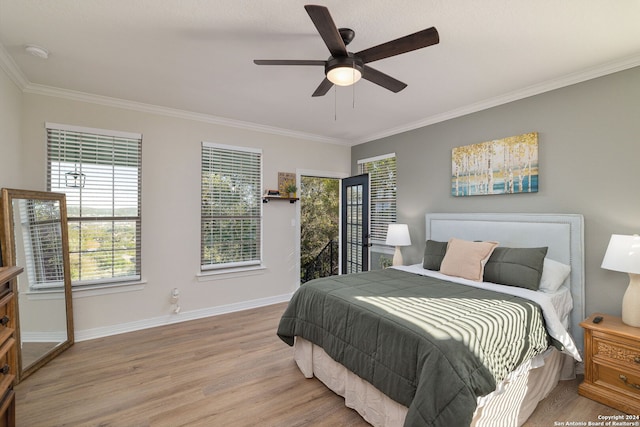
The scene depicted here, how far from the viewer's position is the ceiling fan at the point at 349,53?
156cm

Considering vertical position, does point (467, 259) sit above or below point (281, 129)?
→ below

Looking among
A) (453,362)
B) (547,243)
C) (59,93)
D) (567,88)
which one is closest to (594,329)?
(547,243)

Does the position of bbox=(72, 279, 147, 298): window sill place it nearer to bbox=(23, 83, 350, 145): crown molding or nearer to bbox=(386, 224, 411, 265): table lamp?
bbox=(23, 83, 350, 145): crown molding

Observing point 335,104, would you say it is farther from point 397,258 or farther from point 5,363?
point 5,363

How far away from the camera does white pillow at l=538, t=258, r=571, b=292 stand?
2578mm

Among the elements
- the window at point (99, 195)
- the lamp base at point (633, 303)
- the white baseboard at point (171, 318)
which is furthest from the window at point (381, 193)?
the window at point (99, 195)

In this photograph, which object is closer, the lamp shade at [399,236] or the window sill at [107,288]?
the window sill at [107,288]

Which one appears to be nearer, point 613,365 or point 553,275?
point 613,365

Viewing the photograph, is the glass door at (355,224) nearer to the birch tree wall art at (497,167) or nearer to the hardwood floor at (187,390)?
the birch tree wall art at (497,167)

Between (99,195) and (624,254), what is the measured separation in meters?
4.99

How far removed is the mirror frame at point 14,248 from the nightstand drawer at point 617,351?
4.59 m

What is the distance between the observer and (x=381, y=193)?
483cm

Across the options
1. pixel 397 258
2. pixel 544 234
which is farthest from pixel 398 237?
pixel 544 234

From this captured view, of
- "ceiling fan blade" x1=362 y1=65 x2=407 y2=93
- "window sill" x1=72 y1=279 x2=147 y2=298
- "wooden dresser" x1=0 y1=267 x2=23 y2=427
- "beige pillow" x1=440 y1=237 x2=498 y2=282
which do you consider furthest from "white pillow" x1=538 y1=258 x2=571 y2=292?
"window sill" x1=72 y1=279 x2=147 y2=298
